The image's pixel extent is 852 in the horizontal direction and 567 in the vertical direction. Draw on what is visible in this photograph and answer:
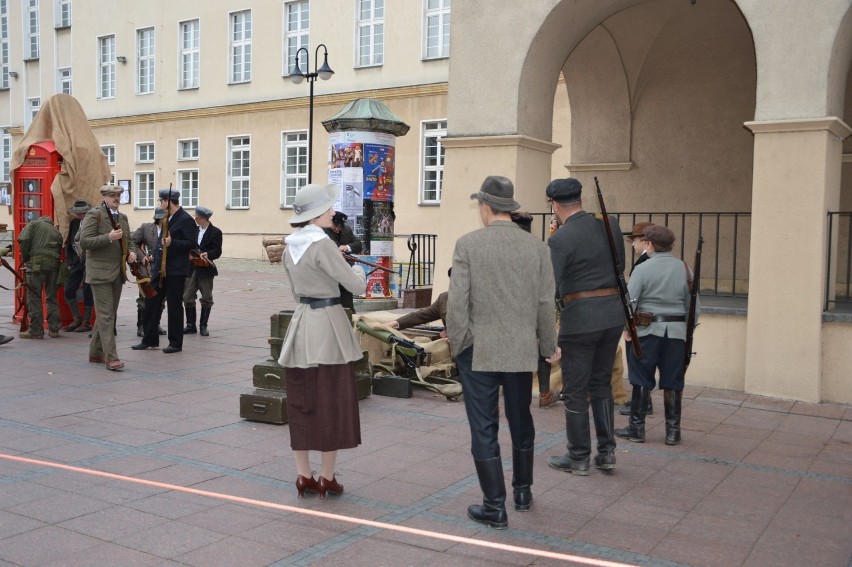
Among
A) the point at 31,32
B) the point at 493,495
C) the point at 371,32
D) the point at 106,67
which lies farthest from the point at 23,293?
the point at 31,32

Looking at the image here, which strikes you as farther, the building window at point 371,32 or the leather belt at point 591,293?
the building window at point 371,32

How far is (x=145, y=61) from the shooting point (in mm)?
30719

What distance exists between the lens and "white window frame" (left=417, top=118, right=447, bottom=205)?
76.3 feet

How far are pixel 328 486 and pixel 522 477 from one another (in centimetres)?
115

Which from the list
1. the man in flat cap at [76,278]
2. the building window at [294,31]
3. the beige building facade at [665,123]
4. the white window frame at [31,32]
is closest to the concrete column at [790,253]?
the beige building facade at [665,123]

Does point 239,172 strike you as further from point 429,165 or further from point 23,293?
point 23,293

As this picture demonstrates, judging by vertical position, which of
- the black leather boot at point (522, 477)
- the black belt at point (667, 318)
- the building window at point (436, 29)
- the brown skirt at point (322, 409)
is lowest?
the black leather boot at point (522, 477)

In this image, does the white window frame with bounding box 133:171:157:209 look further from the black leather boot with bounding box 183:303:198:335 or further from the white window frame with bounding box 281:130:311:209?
the black leather boot with bounding box 183:303:198:335

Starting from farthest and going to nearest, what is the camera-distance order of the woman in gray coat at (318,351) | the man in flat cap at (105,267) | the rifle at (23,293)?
the rifle at (23,293)
the man in flat cap at (105,267)
the woman in gray coat at (318,351)

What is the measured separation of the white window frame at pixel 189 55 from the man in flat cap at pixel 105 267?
20981mm

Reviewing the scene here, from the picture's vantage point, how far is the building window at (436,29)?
23031 mm

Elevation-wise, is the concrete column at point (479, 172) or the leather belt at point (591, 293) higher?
the concrete column at point (479, 172)

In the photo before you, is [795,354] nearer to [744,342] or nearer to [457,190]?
[744,342]

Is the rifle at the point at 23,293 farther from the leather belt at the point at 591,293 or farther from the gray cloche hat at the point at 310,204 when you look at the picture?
the leather belt at the point at 591,293
